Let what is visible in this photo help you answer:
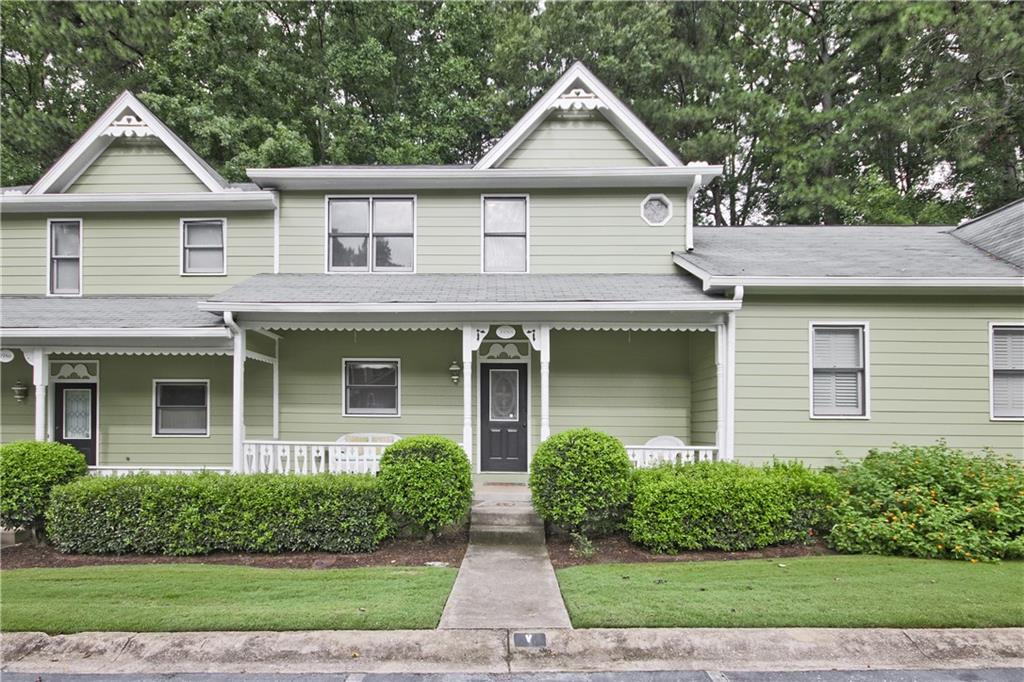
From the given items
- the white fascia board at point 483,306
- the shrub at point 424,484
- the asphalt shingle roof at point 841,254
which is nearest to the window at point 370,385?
the white fascia board at point 483,306

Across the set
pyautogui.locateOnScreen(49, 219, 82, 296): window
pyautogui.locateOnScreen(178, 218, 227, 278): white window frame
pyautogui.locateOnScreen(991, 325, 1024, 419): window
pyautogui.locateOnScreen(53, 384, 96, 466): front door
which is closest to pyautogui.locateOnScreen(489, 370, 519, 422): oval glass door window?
pyautogui.locateOnScreen(178, 218, 227, 278): white window frame

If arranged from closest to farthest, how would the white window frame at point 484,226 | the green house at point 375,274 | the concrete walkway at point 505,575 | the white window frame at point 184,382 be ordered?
the concrete walkway at point 505,575
the green house at point 375,274
the white window frame at point 184,382
the white window frame at point 484,226

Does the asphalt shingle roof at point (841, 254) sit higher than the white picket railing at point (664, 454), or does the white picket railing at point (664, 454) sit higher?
the asphalt shingle roof at point (841, 254)

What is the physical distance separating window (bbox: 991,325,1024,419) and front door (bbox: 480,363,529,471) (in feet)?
25.1

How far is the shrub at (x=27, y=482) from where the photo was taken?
25.2 feet

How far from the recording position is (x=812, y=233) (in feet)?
41.2

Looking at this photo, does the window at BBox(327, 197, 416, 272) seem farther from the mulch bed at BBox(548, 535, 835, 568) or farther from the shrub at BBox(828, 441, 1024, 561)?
the shrub at BBox(828, 441, 1024, 561)

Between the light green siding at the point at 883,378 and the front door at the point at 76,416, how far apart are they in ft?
38.3

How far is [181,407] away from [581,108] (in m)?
9.48

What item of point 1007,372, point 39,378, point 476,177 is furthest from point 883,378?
point 39,378

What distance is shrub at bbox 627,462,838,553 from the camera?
7.29 metres

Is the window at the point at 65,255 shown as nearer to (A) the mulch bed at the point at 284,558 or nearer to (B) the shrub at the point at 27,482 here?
(B) the shrub at the point at 27,482

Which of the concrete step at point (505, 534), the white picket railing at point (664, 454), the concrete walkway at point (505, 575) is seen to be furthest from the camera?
the white picket railing at point (664, 454)

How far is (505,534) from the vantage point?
26.2 feet
